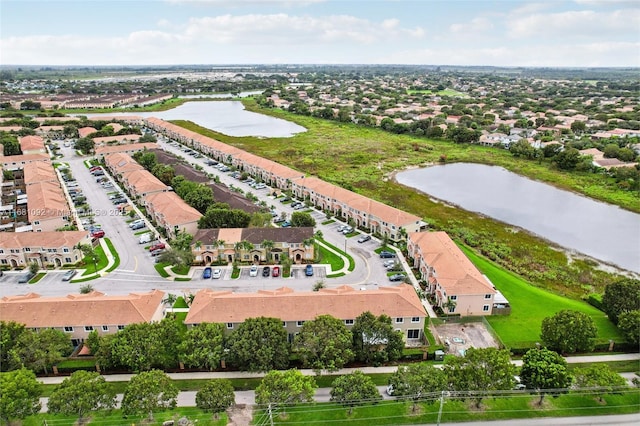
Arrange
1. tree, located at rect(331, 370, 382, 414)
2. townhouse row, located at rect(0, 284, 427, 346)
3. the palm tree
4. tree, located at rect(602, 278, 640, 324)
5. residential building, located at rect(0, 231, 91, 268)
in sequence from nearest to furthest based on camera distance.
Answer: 1. tree, located at rect(331, 370, 382, 414)
2. townhouse row, located at rect(0, 284, 427, 346)
3. tree, located at rect(602, 278, 640, 324)
4. the palm tree
5. residential building, located at rect(0, 231, 91, 268)

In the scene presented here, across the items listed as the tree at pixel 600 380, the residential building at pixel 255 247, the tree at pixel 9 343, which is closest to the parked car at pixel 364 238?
the residential building at pixel 255 247

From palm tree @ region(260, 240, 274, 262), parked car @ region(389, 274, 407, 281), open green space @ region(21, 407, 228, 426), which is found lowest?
open green space @ region(21, 407, 228, 426)

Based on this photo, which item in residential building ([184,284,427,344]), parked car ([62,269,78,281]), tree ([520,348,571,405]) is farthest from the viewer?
parked car ([62,269,78,281])

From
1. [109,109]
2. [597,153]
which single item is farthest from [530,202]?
[109,109]

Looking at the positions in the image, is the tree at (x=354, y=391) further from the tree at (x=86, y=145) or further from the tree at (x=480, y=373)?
the tree at (x=86, y=145)

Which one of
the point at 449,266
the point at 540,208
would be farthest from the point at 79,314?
the point at 540,208

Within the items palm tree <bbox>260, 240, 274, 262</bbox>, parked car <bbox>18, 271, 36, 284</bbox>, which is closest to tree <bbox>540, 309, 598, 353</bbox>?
palm tree <bbox>260, 240, 274, 262</bbox>

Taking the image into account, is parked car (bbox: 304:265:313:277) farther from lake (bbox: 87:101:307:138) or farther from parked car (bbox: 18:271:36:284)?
lake (bbox: 87:101:307:138)
